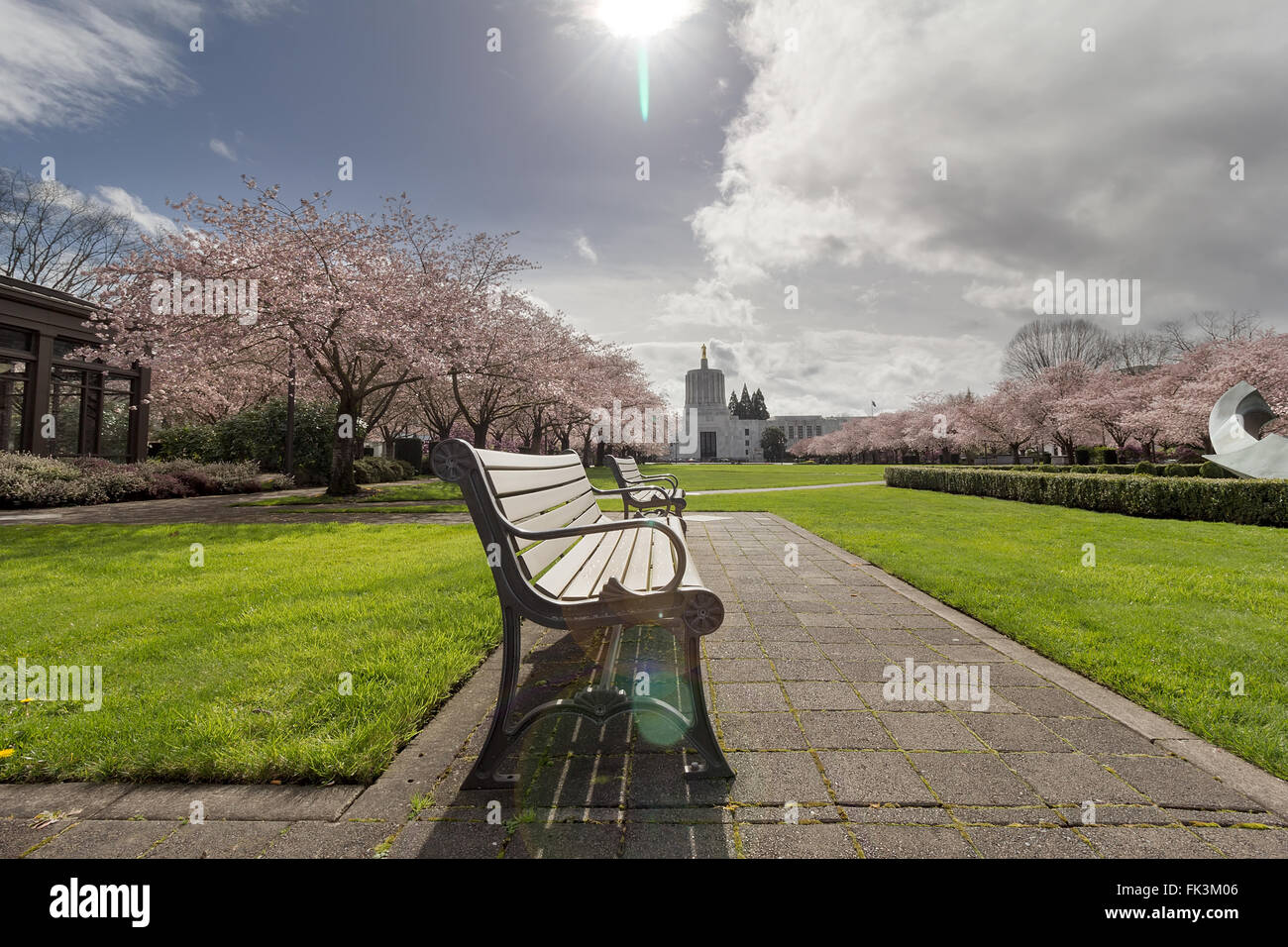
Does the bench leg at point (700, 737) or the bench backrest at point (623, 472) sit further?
the bench backrest at point (623, 472)

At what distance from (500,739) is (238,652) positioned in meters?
2.25

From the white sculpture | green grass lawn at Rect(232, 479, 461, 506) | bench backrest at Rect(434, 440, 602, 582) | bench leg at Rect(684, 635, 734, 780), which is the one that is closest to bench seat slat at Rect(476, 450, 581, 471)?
bench backrest at Rect(434, 440, 602, 582)

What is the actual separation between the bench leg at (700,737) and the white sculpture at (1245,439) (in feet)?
57.7

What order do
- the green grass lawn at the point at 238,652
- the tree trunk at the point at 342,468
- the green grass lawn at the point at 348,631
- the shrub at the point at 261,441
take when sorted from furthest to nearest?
the shrub at the point at 261,441
the tree trunk at the point at 342,468
the green grass lawn at the point at 348,631
the green grass lawn at the point at 238,652

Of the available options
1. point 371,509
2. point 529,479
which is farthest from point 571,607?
point 371,509

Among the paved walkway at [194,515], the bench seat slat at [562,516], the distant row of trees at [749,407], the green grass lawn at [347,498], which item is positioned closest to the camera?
the bench seat slat at [562,516]

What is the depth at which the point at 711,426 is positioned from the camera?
379 feet

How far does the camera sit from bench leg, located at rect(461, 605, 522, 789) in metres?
2.14

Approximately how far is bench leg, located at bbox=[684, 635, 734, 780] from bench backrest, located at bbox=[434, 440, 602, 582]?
732mm

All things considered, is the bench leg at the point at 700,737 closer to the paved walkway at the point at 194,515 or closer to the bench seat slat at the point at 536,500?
the bench seat slat at the point at 536,500

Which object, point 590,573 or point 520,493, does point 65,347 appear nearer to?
point 520,493

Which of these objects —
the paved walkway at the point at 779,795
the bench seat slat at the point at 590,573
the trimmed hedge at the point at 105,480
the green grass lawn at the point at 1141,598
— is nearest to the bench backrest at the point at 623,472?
the bench seat slat at the point at 590,573

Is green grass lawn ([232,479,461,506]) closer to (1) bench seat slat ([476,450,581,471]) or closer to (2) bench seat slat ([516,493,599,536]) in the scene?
(2) bench seat slat ([516,493,599,536])

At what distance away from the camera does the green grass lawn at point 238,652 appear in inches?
89.5
